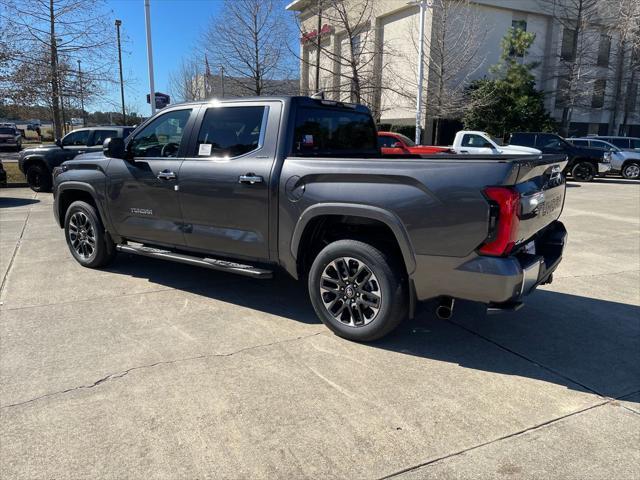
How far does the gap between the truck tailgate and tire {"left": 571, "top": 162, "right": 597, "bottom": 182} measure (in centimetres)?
1731

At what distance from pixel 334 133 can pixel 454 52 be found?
24.6 meters

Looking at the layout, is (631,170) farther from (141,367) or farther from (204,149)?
(141,367)

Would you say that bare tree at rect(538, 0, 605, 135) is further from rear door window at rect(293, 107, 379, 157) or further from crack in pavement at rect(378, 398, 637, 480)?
crack in pavement at rect(378, 398, 637, 480)

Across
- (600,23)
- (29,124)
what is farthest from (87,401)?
(29,124)

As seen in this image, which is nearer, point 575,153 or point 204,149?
point 204,149

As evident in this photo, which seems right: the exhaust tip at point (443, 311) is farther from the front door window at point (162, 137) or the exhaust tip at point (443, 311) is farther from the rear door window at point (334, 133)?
the front door window at point (162, 137)

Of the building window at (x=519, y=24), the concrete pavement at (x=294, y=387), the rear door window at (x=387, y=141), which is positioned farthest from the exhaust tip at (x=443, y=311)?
the building window at (x=519, y=24)

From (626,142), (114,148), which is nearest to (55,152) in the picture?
(114,148)

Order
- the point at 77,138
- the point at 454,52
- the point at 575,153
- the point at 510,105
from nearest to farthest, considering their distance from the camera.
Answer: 1. the point at 77,138
2. the point at 575,153
3. the point at 454,52
4. the point at 510,105

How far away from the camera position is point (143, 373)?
11.4 feet

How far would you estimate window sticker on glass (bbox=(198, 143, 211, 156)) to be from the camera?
15.5 feet

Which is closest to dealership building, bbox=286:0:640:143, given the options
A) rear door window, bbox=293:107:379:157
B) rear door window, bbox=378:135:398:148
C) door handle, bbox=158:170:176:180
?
rear door window, bbox=378:135:398:148

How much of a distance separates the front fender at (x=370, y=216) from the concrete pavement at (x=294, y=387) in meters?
0.81

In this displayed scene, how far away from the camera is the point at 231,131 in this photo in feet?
15.3
